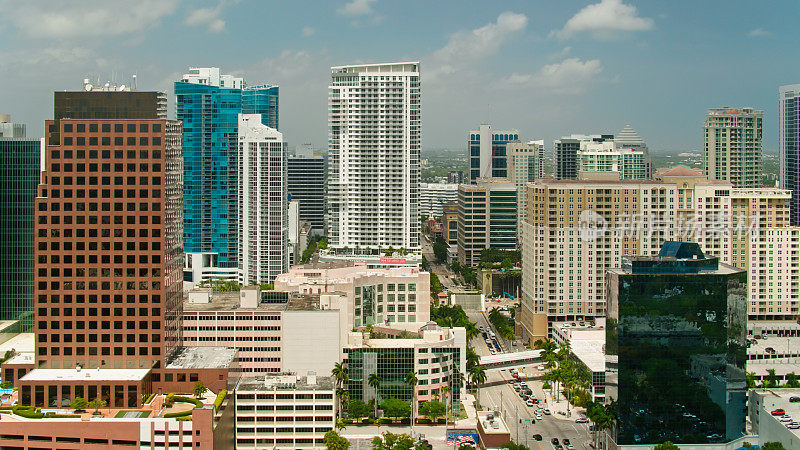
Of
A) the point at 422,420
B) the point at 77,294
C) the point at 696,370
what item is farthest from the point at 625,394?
the point at 77,294

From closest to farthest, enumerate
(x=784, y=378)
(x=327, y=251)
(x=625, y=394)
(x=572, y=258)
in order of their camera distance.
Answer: (x=625, y=394)
(x=784, y=378)
(x=572, y=258)
(x=327, y=251)

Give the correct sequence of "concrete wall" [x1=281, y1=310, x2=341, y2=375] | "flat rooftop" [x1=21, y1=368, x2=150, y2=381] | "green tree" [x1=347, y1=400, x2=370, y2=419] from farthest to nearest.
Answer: "concrete wall" [x1=281, y1=310, x2=341, y2=375]
"green tree" [x1=347, y1=400, x2=370, y2=419]
"flat rooftop" [x1=21, y1=368, x2=150, y2=381]

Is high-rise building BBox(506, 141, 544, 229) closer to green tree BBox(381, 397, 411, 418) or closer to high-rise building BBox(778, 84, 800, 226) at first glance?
high-rise building BBox(778, 84, 800, 226)

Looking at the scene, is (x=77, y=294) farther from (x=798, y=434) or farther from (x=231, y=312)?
(x=798, y=434)

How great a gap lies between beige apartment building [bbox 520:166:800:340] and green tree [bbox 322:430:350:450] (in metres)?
33.7

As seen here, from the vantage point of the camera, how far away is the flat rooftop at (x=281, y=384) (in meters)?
49.9

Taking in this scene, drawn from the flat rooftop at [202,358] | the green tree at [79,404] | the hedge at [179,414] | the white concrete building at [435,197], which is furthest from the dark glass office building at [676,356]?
the white concrete building at [435,197]

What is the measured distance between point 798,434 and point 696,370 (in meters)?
5.87

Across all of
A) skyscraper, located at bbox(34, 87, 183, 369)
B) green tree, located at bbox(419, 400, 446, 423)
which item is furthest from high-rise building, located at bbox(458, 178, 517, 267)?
skyscraper, located at bbox(34, 87, 183, 369)

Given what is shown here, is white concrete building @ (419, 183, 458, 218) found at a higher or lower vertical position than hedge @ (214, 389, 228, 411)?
higher

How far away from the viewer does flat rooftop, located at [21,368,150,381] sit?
153 ft

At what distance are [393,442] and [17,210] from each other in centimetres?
3692

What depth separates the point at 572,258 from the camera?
261ft

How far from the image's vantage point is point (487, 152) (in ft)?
529
